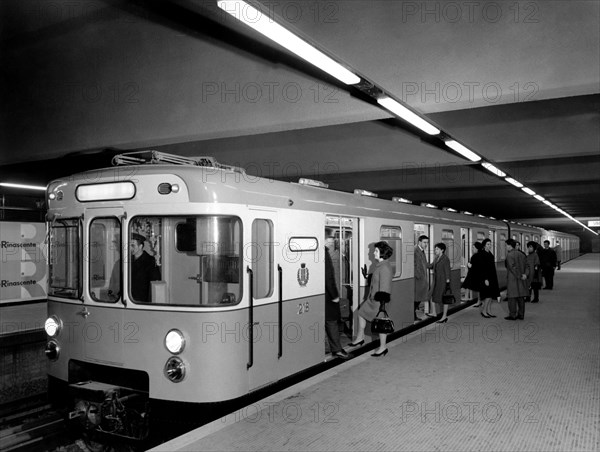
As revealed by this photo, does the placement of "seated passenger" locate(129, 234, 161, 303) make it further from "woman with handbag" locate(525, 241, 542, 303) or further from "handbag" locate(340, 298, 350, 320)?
"woman with handbag" locate(525, 241, 542, 303)

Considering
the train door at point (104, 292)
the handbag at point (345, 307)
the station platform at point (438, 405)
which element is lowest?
the station platform at point (438, 405)

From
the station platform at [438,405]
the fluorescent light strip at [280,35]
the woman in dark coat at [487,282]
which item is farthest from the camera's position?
the woman in dark coat at [487,282]

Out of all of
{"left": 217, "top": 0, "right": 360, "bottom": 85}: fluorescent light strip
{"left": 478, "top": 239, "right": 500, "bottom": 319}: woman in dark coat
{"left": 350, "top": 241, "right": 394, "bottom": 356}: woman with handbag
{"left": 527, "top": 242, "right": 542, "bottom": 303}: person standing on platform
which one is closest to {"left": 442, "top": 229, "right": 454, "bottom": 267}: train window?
{"left": 478, "top": 239, "right": 500, "bottom": 319}: woman in dark coat

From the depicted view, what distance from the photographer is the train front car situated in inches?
192

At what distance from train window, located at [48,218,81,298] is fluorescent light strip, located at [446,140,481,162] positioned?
5677 millimetres

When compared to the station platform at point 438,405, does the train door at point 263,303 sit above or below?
above

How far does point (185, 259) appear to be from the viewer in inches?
224

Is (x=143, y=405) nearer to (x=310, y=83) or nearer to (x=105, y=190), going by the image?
(x=105, y=190)

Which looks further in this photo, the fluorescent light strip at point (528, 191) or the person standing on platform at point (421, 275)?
the fluorescent light strip at point (528, 191)

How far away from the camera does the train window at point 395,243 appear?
29.5 ft

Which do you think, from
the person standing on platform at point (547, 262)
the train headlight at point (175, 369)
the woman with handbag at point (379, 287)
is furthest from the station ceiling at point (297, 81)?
the person standing on platform at point (547, 262)

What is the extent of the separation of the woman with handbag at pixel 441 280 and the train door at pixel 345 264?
1.81 m

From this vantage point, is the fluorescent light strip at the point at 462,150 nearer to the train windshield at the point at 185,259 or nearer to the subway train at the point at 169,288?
the subway train at the point at 169,288

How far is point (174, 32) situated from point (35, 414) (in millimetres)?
5489
